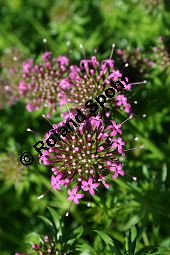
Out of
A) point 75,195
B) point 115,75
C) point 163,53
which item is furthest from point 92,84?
point 163,53

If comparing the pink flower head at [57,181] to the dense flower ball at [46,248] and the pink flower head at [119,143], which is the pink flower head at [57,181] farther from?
the dense flower ball at [46,248]

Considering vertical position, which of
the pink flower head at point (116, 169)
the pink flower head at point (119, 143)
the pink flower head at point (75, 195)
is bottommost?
the pink flower head at point (75, 195)

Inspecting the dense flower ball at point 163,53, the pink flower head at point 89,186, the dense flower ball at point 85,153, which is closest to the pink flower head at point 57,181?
the dense flower ball at point 85,153

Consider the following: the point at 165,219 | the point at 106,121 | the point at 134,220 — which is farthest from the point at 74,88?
the point at 165,219

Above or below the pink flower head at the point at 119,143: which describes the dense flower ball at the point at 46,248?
below

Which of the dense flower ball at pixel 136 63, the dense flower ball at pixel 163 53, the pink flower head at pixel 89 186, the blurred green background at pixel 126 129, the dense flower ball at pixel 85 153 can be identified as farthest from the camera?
the dense flower ball at pixel 163 53

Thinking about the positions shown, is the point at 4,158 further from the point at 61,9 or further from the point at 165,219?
the point at 61,9
